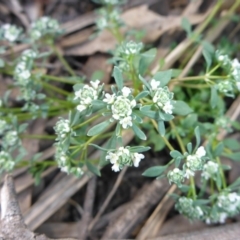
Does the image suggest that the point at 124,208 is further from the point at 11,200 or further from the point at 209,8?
the point at 209,8

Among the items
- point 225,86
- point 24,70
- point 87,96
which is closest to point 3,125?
point 24,70

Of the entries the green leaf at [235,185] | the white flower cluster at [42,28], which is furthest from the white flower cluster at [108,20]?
the green leaf at [235,185]

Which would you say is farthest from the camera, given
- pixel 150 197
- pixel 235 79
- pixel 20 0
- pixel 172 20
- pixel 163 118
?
pixel 20 0

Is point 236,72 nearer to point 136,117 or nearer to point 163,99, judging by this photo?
point 163,99

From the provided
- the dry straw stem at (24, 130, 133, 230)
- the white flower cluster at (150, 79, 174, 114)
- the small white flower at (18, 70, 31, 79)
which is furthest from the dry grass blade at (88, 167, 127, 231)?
the white flower cluster at (150, 79, 174, 114)

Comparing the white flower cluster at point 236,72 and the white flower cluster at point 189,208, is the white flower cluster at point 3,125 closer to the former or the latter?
the white flower cluster at point 189,208

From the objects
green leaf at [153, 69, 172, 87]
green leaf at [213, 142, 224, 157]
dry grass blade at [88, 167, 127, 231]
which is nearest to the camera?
green leaf at [153, 69, 172, 87]

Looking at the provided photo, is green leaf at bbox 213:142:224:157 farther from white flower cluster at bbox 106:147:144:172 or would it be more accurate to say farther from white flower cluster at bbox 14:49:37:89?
white flower cluster at bbox 14:49:37:89

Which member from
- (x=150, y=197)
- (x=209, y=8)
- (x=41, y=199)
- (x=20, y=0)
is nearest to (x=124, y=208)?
(x=150, y=197)
